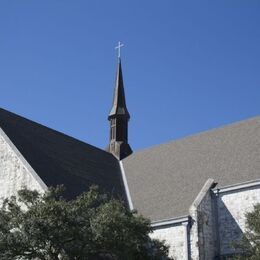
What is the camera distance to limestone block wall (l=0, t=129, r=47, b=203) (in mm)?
18016

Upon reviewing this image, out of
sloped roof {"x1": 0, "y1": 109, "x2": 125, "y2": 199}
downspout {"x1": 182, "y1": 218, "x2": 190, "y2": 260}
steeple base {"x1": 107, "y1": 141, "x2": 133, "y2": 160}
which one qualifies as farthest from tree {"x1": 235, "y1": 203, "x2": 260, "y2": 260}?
steeple base {"x1": 107, "y1": 141, "x2": 133, "y2": 160}

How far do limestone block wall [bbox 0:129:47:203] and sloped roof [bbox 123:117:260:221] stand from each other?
15.9 feet

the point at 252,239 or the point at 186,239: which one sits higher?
the point at 186,239

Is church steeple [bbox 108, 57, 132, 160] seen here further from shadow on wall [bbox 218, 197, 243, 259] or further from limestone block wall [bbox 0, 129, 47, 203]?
shadow on wall [bbox 218, 197, 243, 259]

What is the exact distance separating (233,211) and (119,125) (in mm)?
12223

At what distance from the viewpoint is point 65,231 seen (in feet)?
40.4

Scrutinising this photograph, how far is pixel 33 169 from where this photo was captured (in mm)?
18234

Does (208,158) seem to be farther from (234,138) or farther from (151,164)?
(151,164)

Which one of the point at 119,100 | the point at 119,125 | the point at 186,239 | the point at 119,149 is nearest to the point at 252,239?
the point at 186,239

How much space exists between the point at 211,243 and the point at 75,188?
556cm

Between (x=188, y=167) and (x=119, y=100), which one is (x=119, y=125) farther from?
(x=188, y=167)

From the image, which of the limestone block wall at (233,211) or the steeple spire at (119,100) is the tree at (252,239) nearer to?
the limestone block wall at (233,211)

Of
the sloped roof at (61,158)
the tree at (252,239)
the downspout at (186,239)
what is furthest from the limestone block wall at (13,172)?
the tree at (252,239)

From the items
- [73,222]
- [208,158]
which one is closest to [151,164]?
[208,158]
